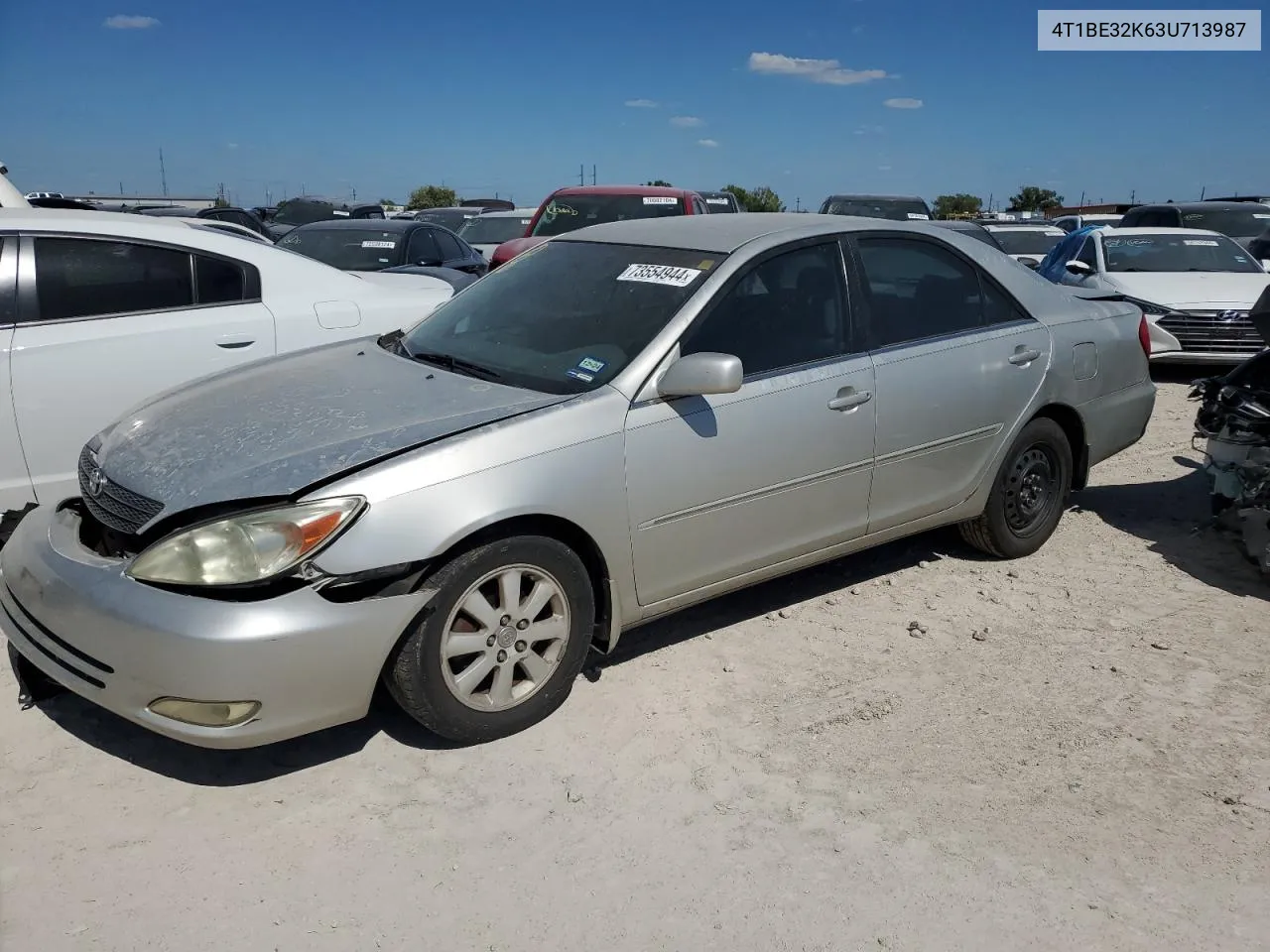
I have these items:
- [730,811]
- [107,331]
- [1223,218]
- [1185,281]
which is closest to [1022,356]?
[730,811]

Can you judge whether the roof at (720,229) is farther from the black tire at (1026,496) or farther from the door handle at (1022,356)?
the black tire at (1026,496)

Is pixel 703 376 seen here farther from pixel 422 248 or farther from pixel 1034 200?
pixel 1034 200

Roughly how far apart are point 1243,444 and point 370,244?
8.00m

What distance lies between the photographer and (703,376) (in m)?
3.49

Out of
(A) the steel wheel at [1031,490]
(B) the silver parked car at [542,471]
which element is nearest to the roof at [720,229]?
(B) the silver parked car at [542,471]

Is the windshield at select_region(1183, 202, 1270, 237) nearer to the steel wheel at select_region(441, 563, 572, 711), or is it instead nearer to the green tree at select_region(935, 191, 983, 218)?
the steel wheel at select_region(441, 563, 572, 711)

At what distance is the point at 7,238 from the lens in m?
4.64

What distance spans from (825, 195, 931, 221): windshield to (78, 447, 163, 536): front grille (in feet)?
48.6

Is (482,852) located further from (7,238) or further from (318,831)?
(7,238)

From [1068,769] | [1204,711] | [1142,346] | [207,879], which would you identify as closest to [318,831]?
[207,879]

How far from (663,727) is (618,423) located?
40.9 inches

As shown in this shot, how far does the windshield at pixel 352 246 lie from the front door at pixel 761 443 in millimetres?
6883

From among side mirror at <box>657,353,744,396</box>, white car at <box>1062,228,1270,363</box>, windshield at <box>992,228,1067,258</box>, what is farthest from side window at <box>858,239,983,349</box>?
windshield at <box>992,228,1067,258</box>

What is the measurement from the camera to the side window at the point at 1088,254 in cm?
1105
